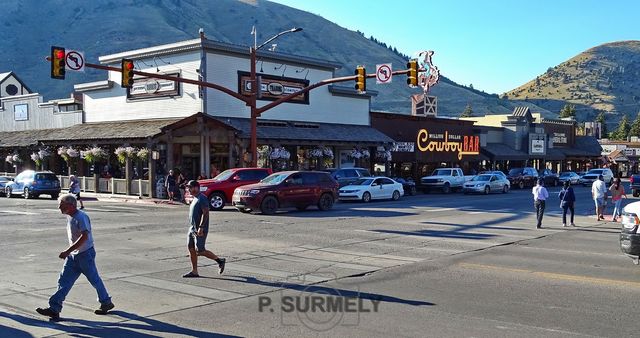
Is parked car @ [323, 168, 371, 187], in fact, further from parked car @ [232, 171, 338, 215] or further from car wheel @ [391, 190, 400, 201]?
parked car @ [232, 171, 338, 215]

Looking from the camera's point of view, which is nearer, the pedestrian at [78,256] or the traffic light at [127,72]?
the pedestrian at [78,256]

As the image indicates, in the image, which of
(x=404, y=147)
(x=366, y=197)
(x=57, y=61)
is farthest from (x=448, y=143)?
(x=57, y=61)

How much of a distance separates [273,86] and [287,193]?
15606mm

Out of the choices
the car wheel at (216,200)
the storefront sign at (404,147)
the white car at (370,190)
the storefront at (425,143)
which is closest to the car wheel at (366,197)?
the white car at (370,190)

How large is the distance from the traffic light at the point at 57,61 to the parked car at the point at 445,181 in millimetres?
26887

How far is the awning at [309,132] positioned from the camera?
35094 millimetres

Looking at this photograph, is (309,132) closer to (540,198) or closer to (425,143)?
(425,143)

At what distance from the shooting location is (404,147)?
4797cm

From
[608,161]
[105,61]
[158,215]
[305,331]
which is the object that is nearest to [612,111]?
[608,161]

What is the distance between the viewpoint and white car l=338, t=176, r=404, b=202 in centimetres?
3167

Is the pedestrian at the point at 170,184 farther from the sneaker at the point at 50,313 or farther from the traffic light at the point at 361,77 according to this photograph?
the sneaker at the point at 50,313

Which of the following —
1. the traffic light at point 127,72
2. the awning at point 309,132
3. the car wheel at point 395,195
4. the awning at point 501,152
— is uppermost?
the traffic light at point 127,72

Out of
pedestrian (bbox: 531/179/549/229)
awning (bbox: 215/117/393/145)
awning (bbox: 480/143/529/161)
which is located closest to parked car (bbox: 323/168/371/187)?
awning (bbox: 215/117/393/145)

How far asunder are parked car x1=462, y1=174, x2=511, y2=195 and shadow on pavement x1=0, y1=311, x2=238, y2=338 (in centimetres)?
3465
